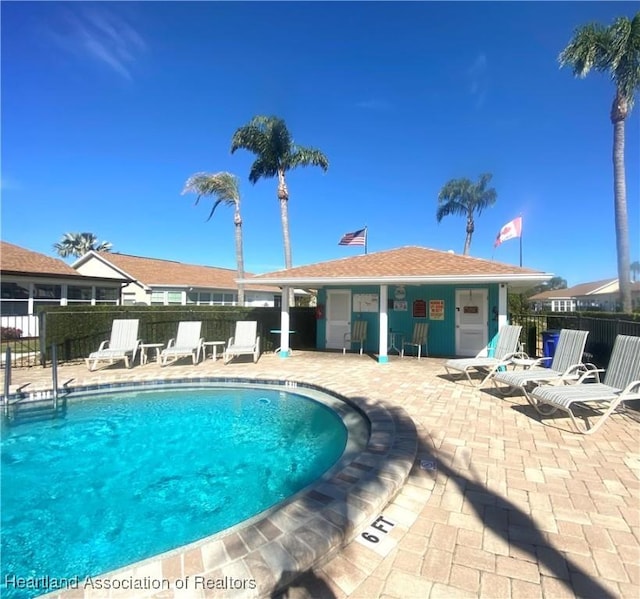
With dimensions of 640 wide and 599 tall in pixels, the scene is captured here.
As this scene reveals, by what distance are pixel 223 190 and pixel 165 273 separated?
8.63 m

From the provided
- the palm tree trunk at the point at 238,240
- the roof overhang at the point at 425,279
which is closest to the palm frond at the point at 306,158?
the palm tree trunk at the point at 238,240

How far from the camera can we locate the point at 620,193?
13.4 m

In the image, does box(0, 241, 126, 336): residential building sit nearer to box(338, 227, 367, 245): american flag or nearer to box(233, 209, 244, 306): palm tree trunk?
box(233, 209, 244, 306): palm tree trunk

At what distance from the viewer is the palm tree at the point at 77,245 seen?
4431 centimetres

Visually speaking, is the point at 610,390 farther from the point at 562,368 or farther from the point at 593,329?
the point at 593,329

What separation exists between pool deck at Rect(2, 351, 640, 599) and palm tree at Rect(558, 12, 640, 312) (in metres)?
11.5

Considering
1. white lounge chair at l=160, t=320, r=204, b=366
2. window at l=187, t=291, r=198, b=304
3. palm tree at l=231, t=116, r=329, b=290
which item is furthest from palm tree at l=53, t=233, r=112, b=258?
white lounge chair at l=160, t=320, r=204, b=366

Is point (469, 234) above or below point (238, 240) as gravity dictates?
above

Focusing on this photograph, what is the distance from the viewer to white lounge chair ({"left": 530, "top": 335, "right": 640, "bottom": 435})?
471 cm

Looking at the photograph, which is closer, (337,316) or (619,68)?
(619,68)

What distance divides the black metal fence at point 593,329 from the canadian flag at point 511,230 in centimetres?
506

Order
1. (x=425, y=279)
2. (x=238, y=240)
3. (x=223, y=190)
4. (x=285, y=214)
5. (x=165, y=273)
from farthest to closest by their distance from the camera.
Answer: (x=165, y=273) → (x=238, y=240) → (x=223, y=190) → (x=285, y=214) → (x=425, y=279)

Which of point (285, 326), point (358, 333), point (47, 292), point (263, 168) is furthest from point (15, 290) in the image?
point (358, 333)

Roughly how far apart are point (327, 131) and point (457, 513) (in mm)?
17864
